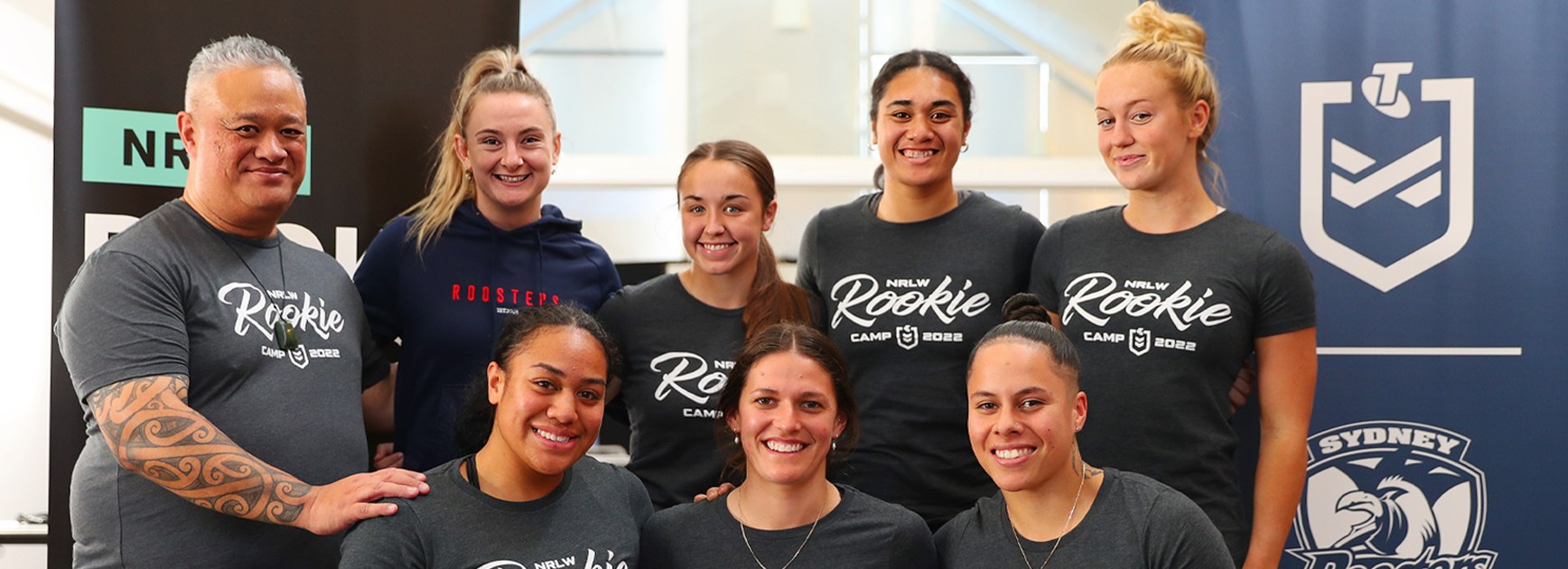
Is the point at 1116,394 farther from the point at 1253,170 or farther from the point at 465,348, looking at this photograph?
the point at 465,348

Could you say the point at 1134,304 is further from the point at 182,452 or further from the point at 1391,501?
the point at 182,452

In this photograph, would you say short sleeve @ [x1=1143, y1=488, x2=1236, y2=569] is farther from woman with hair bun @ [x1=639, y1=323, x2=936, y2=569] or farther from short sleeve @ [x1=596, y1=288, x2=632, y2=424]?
short sleeve @ [x1=596, y1=288, x2=632, y2=424]

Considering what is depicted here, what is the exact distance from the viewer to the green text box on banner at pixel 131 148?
2869mm

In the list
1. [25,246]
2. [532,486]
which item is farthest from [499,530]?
[25,246]

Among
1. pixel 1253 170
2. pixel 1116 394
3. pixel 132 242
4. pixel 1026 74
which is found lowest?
pixel 1116 394

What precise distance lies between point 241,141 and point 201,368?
431mm

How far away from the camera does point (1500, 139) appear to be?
3.13 meters

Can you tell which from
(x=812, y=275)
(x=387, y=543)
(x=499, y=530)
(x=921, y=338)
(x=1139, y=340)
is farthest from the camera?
(x=812, y=275)

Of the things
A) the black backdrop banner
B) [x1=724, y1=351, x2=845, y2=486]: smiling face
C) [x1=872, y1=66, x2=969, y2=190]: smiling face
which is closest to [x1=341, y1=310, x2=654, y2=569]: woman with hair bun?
[x1=724, y1=351, x2=845, y2=486]: smiling face

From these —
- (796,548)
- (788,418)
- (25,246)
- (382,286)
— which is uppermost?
(25,246)

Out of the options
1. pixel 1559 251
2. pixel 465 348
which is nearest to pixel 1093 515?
pixel 465 348

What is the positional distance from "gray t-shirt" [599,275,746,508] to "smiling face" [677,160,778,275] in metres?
0.12

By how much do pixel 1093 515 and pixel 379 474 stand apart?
1.28m

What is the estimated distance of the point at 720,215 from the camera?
9.07 ft
